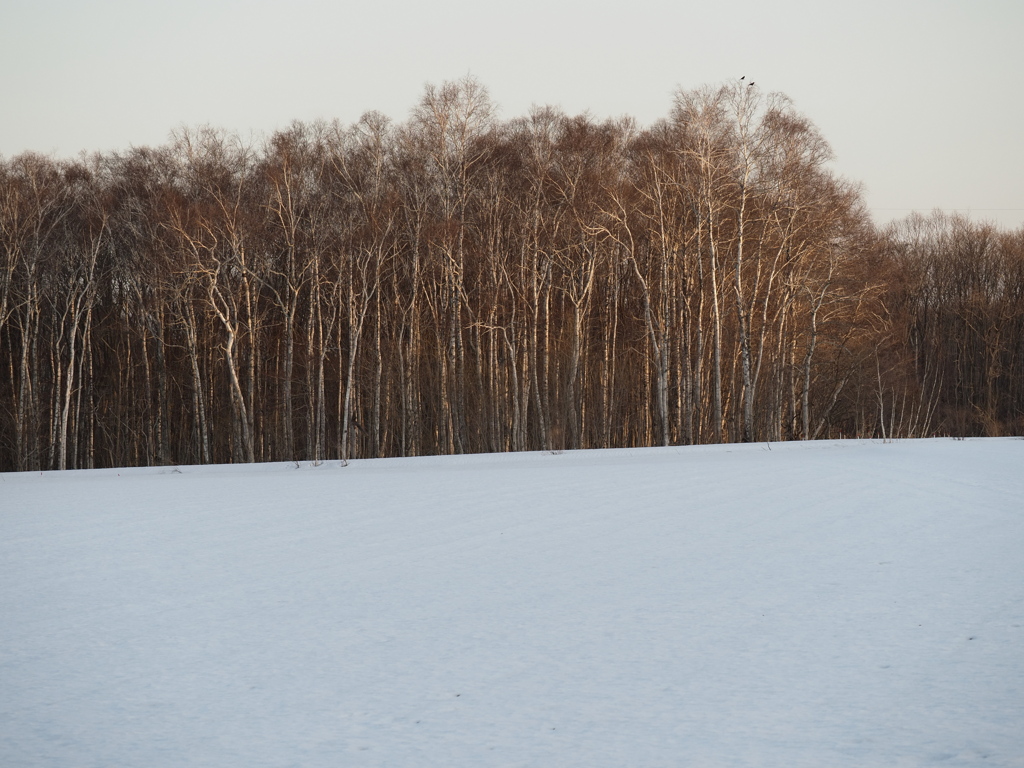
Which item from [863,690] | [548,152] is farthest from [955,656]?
[548,152]

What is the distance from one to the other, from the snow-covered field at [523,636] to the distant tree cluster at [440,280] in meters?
17.5

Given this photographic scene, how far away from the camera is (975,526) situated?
8.84 m

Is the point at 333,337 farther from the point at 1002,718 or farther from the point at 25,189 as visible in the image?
the point at 1002,718

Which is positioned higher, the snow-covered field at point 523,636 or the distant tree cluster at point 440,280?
the distant tree cluster at point 440,280

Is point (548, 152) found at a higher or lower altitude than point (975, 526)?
higher

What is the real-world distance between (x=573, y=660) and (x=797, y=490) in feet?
27.5

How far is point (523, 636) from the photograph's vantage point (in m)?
5.30

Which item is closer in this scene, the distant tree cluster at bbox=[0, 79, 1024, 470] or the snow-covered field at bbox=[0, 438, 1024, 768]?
the snow-covered field at bbox=[0, 438, 1024, 768]

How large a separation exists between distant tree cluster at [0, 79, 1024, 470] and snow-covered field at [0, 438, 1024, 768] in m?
17.5

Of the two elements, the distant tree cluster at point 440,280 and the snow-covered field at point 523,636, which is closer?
the snow-covered field at point 523,636

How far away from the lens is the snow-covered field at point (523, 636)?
375 cm

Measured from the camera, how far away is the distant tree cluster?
27938mm

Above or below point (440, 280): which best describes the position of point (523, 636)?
below

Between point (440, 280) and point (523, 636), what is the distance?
27563mm
